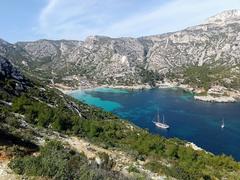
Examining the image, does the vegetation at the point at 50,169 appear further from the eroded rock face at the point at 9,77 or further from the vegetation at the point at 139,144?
the eroded rock face at the point at 9,77

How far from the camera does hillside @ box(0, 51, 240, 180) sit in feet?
63.7

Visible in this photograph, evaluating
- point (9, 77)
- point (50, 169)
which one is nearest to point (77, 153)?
point (50, 169)

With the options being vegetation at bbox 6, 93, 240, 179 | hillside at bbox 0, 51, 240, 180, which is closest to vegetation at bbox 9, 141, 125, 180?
hillside at bbox 0, 51, 240, 180

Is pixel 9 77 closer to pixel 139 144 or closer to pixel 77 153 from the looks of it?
pixel 139 144

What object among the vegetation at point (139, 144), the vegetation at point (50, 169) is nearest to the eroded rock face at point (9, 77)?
the vegetation at point (139, 144)

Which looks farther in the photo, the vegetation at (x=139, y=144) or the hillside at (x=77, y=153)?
the vegetation at (x=139, y=144)

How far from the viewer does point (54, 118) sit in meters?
48.7

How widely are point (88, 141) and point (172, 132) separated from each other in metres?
117

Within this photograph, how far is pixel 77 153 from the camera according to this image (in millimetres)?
30453

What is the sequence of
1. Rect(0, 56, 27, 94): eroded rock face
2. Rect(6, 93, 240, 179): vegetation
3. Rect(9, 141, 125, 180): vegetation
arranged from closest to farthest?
Rect(9, 141, 125, 180): vegetation < Rect(6, 93, 240, 179): vegetation < Rect(0, 56, 27, 94): eroded rock face

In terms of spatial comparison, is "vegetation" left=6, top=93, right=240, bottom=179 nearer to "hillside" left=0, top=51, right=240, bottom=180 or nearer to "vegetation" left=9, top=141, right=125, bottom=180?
"hillside" left=0, top=51, right=240, bottom=180

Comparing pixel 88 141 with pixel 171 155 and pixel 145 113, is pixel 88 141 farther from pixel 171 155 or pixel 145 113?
pixel 145 113

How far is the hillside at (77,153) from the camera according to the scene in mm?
19406

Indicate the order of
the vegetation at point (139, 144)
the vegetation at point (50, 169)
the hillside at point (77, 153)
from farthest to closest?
the vegetation at point (139, 144) < the hillside at point (77, 153) < the vegetation at point (50, 169)
